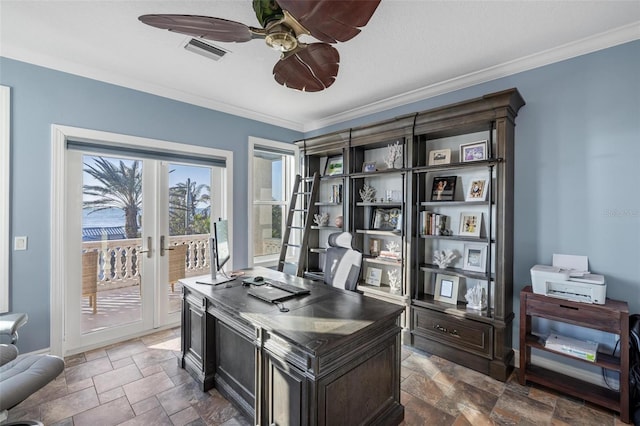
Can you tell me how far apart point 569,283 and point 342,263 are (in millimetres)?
1719

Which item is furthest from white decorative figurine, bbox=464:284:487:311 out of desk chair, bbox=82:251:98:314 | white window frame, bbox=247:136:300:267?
desk chair, bbox=82:251:98:314

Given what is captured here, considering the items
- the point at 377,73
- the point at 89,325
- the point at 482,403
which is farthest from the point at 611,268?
the point at 89,325

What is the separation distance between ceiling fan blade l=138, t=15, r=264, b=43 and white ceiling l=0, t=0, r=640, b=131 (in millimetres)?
531

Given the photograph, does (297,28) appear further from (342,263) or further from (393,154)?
(393,154)

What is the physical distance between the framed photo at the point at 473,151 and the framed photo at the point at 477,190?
0.76ft

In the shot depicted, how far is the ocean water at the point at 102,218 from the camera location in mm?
2928

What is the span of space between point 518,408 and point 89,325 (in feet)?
12.7

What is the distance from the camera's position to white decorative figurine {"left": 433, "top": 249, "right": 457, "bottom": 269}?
9.70 ft

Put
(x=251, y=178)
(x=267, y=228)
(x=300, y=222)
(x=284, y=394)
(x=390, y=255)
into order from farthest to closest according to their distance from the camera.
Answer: (x=300, y=222) < (x=267, y=228) < (x=251, y=178) < (x=390, y=255) < (x=284, y=394)

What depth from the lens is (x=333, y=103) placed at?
375 cm

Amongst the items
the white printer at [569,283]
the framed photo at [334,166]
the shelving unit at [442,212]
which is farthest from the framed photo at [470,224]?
the framed photo at [334,166]

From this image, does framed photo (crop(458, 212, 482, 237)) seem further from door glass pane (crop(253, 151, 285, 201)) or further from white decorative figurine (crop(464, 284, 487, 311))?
door glass pane (crop(253, 151, 285, 201))

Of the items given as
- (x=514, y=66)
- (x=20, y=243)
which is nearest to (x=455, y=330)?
(x=514, y=66)

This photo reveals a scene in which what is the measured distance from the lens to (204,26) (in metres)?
1.43
